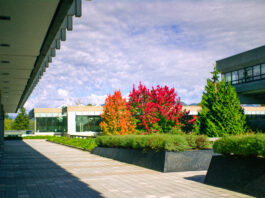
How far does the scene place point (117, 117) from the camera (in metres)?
30.2

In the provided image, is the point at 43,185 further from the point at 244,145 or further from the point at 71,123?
the point at 71,123

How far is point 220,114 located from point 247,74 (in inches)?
439

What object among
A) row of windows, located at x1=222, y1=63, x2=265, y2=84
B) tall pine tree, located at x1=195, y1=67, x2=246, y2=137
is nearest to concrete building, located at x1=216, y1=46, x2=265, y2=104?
row of windows, located at x1=222, y1=63, x2=265, y2=84

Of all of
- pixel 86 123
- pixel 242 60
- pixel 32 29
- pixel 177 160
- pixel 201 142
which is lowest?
pixel 177 160

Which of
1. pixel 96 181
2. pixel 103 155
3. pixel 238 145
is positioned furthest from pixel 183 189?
pixel 103 155

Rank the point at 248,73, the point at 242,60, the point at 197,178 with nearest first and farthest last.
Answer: the point at 197,178 < the point at 248,73 < the point at 242,60

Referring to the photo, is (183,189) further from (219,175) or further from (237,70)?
(237,70)

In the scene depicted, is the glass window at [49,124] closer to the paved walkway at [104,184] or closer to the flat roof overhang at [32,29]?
the paved walkway at [104,184]

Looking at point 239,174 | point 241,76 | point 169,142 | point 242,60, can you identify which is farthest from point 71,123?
point 239,174

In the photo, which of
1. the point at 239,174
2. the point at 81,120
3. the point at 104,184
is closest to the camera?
the point at 239,174

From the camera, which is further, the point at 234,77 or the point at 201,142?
the point at 234,77

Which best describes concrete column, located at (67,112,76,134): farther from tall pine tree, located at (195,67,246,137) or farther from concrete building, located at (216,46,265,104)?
tall pine tree, located at (195,67,246,137)

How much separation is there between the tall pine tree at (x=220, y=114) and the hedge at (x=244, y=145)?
61.7ft

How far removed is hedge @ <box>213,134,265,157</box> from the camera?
7875 mm
